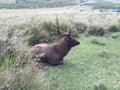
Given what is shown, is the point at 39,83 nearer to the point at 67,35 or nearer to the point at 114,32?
the point at 67,35

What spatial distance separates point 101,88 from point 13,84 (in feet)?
7.03

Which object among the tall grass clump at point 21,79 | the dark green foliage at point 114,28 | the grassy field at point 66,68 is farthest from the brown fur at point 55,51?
the dark green foliage at point 114,28

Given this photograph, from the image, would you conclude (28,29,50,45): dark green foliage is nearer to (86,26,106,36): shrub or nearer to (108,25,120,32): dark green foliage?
(86,26,106,36): shrub

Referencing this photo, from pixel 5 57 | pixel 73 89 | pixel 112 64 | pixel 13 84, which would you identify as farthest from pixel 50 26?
pixel 13 84

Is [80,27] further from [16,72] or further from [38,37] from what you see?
[16,72]

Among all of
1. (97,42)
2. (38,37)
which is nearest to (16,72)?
(38,37)

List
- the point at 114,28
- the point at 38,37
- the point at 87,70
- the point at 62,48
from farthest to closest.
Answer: the point at 114,28 < the point at 38,37 < the point at 62,48 < the point at 87,70

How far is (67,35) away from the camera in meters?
8.99

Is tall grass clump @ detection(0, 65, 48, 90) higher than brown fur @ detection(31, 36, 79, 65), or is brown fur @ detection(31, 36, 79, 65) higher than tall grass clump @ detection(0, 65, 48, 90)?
tall grass clump @ detection(0, 65, 48, 90)

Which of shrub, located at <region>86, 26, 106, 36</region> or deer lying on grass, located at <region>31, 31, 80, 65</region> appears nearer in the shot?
deer lying on grass, located at <region>31, 31, 80, 65</region>

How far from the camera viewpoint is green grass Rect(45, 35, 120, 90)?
694 centimetres

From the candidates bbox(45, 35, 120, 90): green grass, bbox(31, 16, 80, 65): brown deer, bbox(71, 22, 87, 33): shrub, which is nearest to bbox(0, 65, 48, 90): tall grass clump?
bbox(45, 35, 120, 90): green grass

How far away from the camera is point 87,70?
27.1 feet

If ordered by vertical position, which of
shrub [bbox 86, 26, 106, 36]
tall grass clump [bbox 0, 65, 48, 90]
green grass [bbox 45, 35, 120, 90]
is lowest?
shrub [bbox 86, 26, 106, 36]
